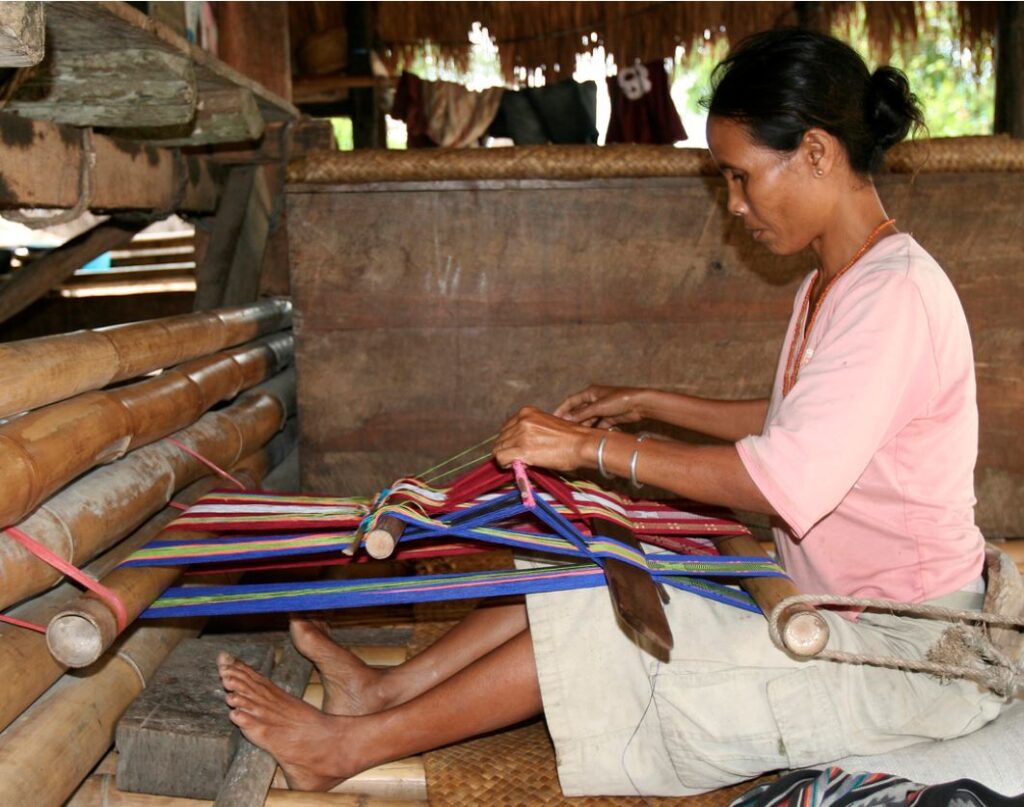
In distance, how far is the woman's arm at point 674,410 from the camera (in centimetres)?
249

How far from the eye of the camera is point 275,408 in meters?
3.53

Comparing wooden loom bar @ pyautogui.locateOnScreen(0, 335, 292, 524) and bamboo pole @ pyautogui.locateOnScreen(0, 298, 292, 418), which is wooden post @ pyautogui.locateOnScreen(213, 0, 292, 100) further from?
wooden loom bar @ pyautogui.locateOnScreen(0, 335, 292, 524)

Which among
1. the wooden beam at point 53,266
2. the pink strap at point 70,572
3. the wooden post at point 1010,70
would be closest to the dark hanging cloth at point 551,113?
the wooden post at point 1010,70

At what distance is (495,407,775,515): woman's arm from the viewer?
5.88ft

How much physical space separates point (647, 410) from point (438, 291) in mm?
897

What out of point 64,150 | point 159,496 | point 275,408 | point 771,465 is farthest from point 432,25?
point 771,465

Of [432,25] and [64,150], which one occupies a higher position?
[432,25]

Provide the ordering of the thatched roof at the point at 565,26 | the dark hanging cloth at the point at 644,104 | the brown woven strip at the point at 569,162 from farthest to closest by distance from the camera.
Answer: the thatched roof at the point at 565,26, the dark hanging cloth at the point at 644,104, the brown woven strip at the point at 569,162

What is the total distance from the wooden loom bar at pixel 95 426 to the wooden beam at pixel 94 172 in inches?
21.0

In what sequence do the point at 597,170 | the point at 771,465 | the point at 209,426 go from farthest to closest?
the point at 597,170 < the point at 209,426 < the point at 771,465

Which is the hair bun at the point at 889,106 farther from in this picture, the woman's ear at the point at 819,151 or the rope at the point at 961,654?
the rope at the point at 961,654

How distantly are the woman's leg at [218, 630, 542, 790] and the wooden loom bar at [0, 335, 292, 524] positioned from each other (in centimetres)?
49

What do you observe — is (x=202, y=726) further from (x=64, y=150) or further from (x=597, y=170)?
(x=597, y=170)

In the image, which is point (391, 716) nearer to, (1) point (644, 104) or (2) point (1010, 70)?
(2) point (1010, 70)
